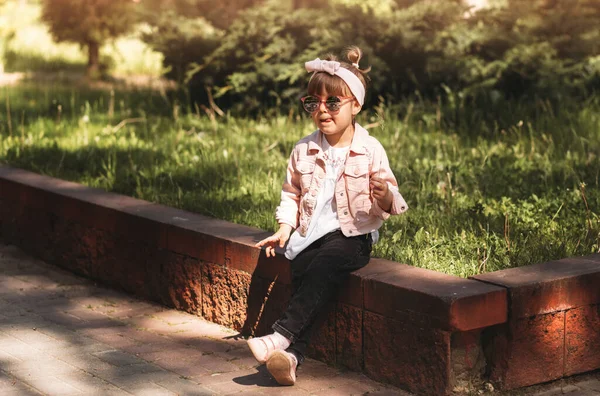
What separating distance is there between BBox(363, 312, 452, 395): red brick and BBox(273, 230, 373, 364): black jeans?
0.71 ft

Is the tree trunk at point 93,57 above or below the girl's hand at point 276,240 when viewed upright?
above

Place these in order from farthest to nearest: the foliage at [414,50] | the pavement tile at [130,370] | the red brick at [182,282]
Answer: the foliage at [414,50] → the red brick at [182,282] → the pavement tile at [130,370]

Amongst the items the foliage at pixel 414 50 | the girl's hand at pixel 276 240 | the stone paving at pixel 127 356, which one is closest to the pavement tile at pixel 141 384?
the stone paving at pixel 127 356

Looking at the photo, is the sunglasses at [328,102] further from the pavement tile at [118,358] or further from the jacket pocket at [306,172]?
the pavement tile at [118,358]

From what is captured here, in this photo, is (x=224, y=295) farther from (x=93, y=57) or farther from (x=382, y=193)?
(x=93, y=57)

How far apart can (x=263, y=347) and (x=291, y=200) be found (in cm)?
74

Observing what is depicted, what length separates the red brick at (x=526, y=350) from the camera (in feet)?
14.2

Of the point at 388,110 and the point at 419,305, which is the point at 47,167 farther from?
the point at 419,305

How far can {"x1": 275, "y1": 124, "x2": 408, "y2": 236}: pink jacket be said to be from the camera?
4.70 meters

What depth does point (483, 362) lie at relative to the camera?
14.4ft

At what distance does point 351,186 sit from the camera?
4.69 metres

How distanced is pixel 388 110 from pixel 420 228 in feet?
13.2

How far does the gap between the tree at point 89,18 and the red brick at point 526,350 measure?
11636mm

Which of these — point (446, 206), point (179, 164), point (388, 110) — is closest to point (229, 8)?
point (388, 110)
